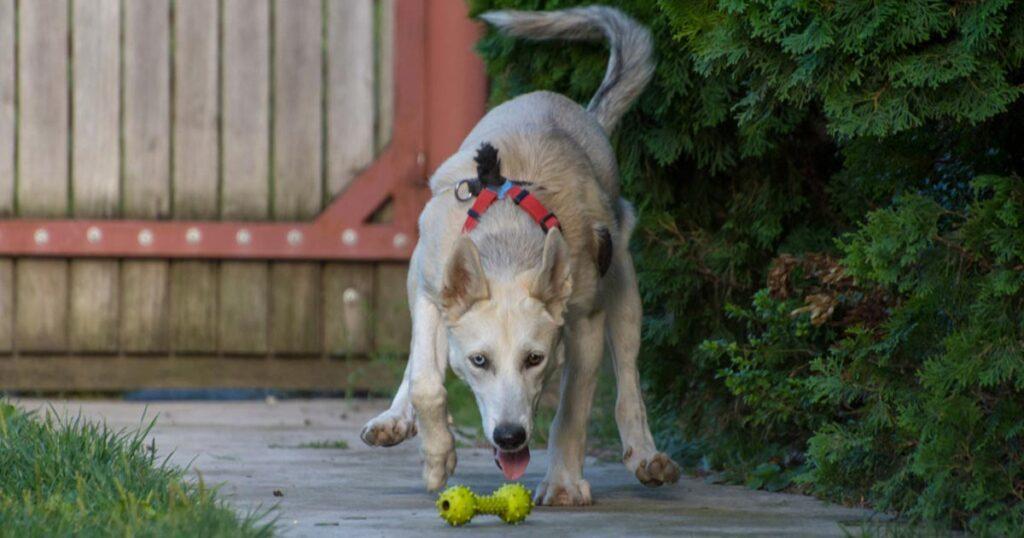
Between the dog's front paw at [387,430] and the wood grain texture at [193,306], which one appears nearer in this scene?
the dog's front paw at [387,430]

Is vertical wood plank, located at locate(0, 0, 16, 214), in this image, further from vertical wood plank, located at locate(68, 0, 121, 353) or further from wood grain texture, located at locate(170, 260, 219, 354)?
wood grain texture, located at locate(170, 260, 219, 354)

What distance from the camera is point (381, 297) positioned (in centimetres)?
834

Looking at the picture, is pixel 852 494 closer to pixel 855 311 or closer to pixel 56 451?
pixel 855 311

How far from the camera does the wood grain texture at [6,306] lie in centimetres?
808

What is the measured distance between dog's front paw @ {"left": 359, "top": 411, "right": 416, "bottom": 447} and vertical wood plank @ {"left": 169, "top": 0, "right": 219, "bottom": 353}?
11.4 ft

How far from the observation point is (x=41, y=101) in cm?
812

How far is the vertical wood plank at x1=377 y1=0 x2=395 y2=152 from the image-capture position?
Answer: 27.2ft

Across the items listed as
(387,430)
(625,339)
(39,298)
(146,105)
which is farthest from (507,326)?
(39,298)

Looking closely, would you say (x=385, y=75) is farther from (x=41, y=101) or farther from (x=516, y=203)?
(x=516, y=203)

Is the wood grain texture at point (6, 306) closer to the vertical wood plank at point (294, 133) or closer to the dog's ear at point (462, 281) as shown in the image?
the vertical wood plank at point (294, 133)

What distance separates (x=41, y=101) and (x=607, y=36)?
12.6 ft

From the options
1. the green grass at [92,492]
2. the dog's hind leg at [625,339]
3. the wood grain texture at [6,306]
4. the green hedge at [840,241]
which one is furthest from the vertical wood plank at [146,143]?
the dog's hind leg at [625,339]

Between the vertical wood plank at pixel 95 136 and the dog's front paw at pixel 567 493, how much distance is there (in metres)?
4.26

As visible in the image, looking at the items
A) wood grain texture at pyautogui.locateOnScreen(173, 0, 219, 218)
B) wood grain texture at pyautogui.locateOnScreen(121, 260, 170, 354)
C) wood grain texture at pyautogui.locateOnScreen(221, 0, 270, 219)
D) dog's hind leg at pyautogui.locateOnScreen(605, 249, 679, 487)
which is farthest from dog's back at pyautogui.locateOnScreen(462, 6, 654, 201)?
wood grain texture at pyautogui.locateOnScreen(121, 260, 170, 354)
